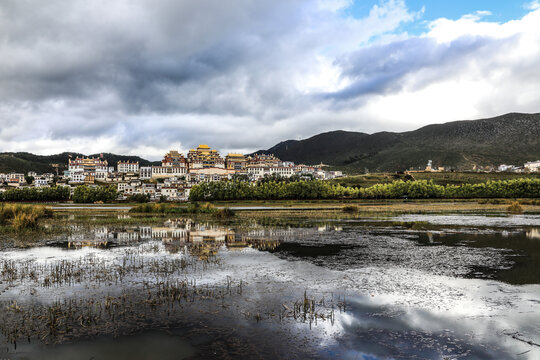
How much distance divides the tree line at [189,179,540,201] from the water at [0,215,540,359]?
295ft

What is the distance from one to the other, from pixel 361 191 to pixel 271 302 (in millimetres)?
109348

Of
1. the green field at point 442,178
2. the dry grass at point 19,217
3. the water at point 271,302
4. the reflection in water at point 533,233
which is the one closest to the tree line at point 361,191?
the green field at point 442,178

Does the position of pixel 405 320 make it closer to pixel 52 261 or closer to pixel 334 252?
pixel 334 252

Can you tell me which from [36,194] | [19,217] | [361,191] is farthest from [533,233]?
[36,194]

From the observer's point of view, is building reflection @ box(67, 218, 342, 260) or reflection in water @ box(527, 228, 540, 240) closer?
building reflection @ box(67, 218, 342, 260)

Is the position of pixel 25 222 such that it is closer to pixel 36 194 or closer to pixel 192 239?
pixel 192 239

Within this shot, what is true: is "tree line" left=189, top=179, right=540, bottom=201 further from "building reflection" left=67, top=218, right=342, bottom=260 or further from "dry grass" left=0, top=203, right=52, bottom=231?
"building reflection" left=67, top=218, right=342, bottom=260

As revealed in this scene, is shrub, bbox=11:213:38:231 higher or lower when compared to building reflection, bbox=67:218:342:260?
higher

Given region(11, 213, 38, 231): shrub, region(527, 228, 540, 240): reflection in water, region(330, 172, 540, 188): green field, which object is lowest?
region(527, 228, 540, 240): reflection in water

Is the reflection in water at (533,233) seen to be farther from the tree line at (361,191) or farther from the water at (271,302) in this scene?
the tree line at (361,191)

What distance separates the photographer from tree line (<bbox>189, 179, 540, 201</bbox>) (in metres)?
117

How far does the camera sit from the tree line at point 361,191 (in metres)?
117

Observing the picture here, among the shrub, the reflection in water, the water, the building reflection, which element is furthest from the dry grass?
the reflection in water

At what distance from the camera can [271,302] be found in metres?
15.0
